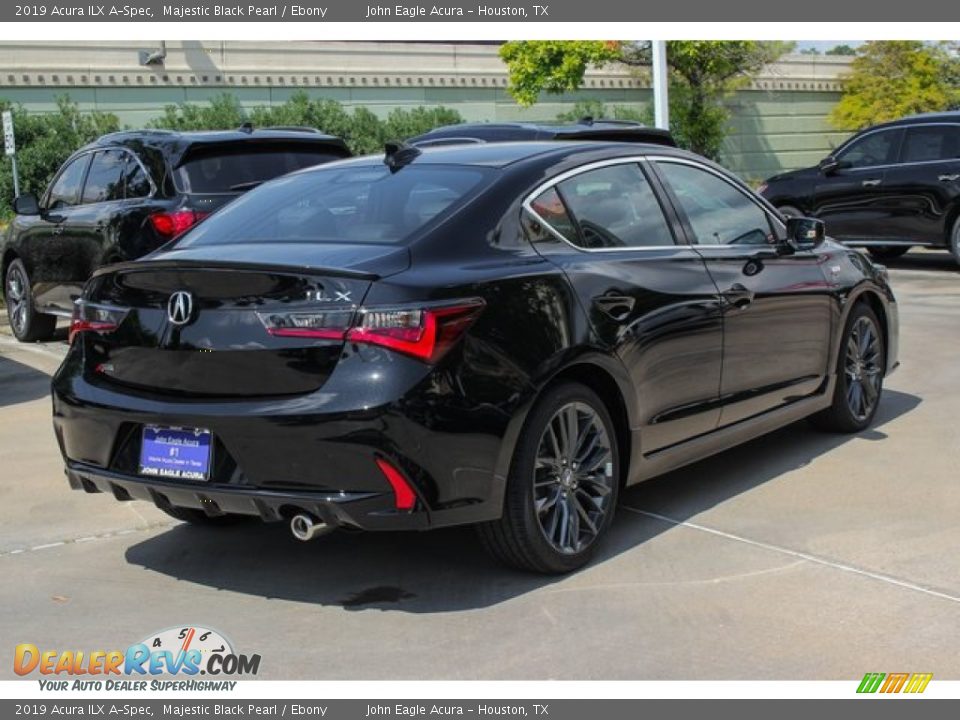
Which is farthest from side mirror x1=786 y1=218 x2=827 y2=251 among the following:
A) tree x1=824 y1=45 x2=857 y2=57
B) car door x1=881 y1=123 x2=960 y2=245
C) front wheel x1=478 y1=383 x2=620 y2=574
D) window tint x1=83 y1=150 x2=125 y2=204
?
tree x1=824 y1=45 x2=857 y2=57

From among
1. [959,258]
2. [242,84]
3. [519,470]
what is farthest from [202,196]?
[242,84]

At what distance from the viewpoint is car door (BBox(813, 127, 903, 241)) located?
1538cm

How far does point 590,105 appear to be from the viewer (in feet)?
118

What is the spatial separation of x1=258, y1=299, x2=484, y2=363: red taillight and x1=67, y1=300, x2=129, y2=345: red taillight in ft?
2.56

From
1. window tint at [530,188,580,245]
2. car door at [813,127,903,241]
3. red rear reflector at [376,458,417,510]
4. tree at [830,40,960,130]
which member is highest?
window tint at [530,188,580,245]

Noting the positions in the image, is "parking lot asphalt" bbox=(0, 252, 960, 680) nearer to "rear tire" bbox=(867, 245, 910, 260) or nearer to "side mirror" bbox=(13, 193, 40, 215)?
"side mirror" bbox=(13, 193, 40, 215)

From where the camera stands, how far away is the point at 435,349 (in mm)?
4488

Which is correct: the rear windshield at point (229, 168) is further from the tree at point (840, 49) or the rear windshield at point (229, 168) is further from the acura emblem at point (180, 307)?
the tree at point (840, 49)

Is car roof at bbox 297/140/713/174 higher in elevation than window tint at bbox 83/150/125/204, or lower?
higher

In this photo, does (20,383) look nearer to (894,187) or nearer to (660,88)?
(894,187)

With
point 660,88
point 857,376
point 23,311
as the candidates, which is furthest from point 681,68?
point 857,376

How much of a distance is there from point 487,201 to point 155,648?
2.02 metres

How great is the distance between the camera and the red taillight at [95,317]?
5.02 metres

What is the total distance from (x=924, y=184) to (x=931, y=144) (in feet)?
1.74
